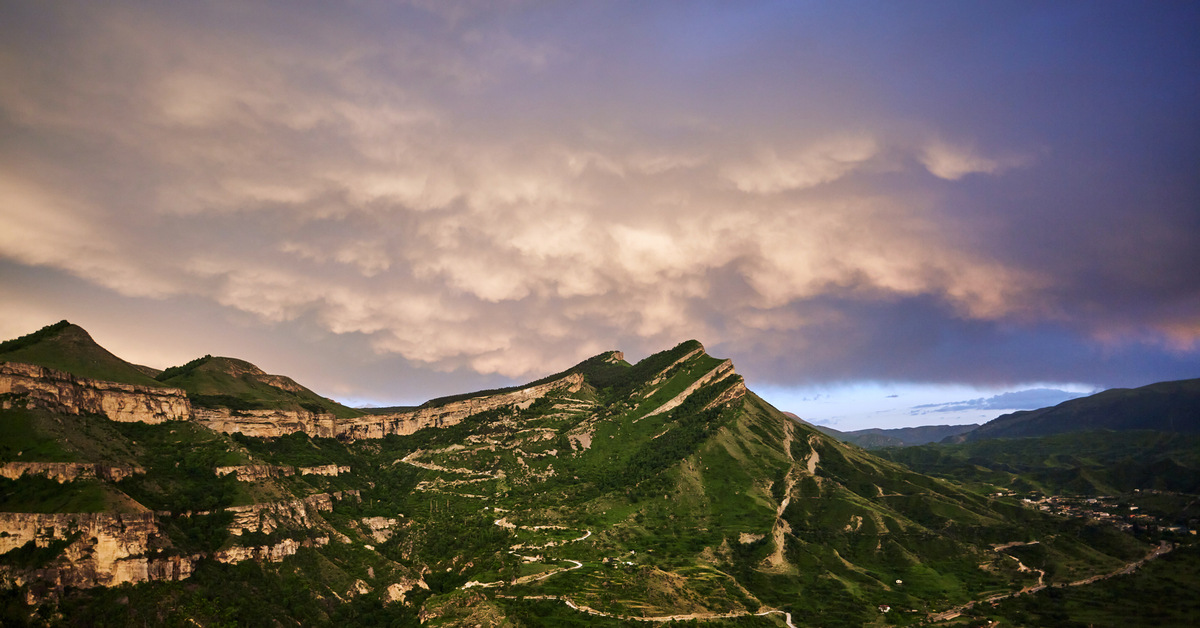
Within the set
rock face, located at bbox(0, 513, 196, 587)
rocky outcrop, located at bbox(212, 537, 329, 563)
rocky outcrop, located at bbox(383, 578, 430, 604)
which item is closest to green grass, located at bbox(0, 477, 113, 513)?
rock face, located at bbox(0, 513, 196, 587)

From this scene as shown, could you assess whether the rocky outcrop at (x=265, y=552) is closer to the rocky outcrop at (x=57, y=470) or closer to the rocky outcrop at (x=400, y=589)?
the rocky outcrop at (x=400, y=589)

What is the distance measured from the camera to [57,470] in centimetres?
15250

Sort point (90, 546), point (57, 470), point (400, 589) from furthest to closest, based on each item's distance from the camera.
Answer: point (400, 589), point (57, 470), point (90, 546)

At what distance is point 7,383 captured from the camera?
550ft

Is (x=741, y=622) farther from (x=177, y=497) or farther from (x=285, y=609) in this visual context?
(x=177, y=497)

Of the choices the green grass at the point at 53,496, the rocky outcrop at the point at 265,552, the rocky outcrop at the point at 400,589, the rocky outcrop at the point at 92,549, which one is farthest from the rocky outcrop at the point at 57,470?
the rocky outcrop at the point at 400,589

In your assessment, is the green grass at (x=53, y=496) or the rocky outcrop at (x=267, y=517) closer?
the green grass at (x=53, y=496)

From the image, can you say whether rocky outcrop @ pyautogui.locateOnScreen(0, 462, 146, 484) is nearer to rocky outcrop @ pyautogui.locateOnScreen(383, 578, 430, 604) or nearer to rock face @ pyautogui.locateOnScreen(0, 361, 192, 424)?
rock face @ pyautogui.locateOnScreen(0, 361, 192, 424)

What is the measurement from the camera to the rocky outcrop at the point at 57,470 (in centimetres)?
14900

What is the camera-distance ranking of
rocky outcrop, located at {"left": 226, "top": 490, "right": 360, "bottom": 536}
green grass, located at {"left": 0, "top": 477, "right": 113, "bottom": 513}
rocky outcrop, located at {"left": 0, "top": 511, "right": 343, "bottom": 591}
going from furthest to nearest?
rocky outcrop, located at {"left": 226, "top": 490, "right": 360, "bottom": 536} < green grass, located at {"left": 0, "top": 477, "right": 113, "bottom": 513} < rocky outcrop, located at {"left": 0, "top": 511, "right": 343, "bottom": 591}

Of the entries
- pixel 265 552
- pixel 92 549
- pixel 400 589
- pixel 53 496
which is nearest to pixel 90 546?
pixel 92 549

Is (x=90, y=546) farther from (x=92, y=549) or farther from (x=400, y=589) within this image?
(x=400, y=589)

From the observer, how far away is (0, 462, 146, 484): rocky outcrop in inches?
5866

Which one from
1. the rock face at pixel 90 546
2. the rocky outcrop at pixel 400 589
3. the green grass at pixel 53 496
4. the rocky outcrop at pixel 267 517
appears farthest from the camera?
the rocky outcrop at pixel 400 589
